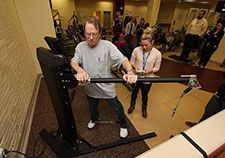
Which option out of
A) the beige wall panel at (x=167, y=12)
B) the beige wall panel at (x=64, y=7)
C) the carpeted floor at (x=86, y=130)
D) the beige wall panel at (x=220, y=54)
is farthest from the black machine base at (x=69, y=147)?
the beige wall panel at (x=167, y=12)

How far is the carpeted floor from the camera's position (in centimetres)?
150

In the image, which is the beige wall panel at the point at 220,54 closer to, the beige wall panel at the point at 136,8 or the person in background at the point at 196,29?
the person in background at the point at 196,29

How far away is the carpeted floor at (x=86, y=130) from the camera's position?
150cm

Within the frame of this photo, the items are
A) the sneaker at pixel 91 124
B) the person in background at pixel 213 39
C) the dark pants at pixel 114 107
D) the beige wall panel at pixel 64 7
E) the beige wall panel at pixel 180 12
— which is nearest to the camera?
the dark pants at pixel 114 107

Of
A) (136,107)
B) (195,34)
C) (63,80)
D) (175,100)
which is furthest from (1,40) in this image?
(195,34)

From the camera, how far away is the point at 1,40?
1612 mm

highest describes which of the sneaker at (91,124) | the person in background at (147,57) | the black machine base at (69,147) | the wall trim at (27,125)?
the person in background at (147,57)

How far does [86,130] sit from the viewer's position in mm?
1805

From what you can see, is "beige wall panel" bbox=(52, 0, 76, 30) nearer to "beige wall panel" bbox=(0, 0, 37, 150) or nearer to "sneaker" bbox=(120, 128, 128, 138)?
"beige wall panel" bbox=(0, 0, 37, 150)

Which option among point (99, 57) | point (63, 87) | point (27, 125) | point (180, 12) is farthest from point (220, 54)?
point (180, 12)

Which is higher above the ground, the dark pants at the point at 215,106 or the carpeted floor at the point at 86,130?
the dark pants at the point at 215,106

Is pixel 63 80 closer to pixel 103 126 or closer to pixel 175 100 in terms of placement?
pixel 103 126

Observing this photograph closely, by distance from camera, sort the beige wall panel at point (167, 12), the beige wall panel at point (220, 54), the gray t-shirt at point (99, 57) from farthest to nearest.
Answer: the beige wall panel at point (167, 12) → the beige wall panel at point (220, 54) → the gray t-shirt at point (99, 57)

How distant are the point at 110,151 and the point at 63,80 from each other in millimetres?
1231
